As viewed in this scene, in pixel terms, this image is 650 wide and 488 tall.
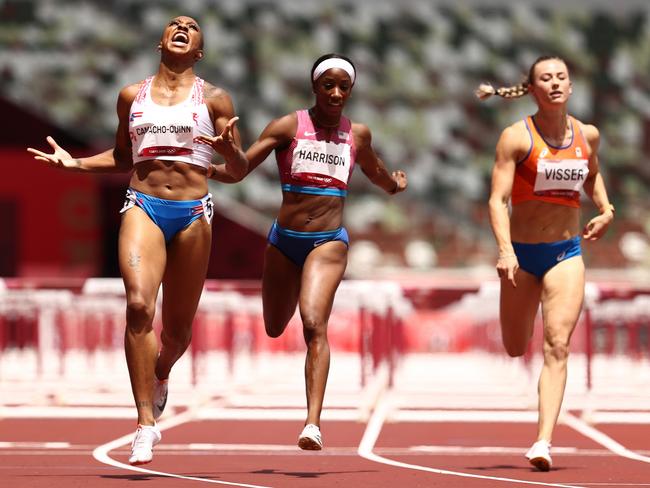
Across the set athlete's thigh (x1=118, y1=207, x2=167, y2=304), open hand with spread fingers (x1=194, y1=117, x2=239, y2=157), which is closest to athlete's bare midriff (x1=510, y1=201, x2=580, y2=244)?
open hand with spread fingers (x1=194, y1=117, x2=239, y2=157)

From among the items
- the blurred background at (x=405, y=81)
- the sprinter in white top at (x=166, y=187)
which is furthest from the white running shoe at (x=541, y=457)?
the blurred background at (x=405, y=81)

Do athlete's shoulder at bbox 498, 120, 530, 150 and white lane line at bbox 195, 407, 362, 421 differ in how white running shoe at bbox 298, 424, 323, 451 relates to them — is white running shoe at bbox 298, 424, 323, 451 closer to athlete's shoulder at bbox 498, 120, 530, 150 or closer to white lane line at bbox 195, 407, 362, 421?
athlete's shoulder at bbox 498, 120, 530, 150

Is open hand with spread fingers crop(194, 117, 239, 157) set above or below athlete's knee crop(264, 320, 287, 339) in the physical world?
above

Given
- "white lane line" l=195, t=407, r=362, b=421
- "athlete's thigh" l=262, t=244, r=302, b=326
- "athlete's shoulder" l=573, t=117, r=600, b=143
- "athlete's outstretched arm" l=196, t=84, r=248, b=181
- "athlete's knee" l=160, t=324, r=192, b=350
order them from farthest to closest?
"white lane line" l=195, t=407, r=362, b=421, "athlete's shoulder" l=573, t=117, r=600, b=143, "athlete's thigh" l=262, t=244, r=302, b=326, "athlete's knee" l=160, t=324, r=192, b=350, "athlete's outstretched arm" l=196, t=84, r=248, b=181

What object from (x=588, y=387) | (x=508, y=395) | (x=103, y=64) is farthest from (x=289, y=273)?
(x=103, y=64)

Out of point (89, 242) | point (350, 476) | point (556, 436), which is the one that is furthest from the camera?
point (89, 242)

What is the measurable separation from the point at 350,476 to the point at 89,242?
69.8 ft

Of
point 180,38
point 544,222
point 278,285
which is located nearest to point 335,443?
point 278,285

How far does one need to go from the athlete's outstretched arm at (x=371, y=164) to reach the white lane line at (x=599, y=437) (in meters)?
1.97

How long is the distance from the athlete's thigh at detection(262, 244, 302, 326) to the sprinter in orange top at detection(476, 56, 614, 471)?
44.4 inches

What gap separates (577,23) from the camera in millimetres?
39875

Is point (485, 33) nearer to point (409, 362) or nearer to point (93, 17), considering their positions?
point (93, 17)

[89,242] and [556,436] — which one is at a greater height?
[89,242]

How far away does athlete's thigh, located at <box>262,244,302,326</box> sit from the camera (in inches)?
327
